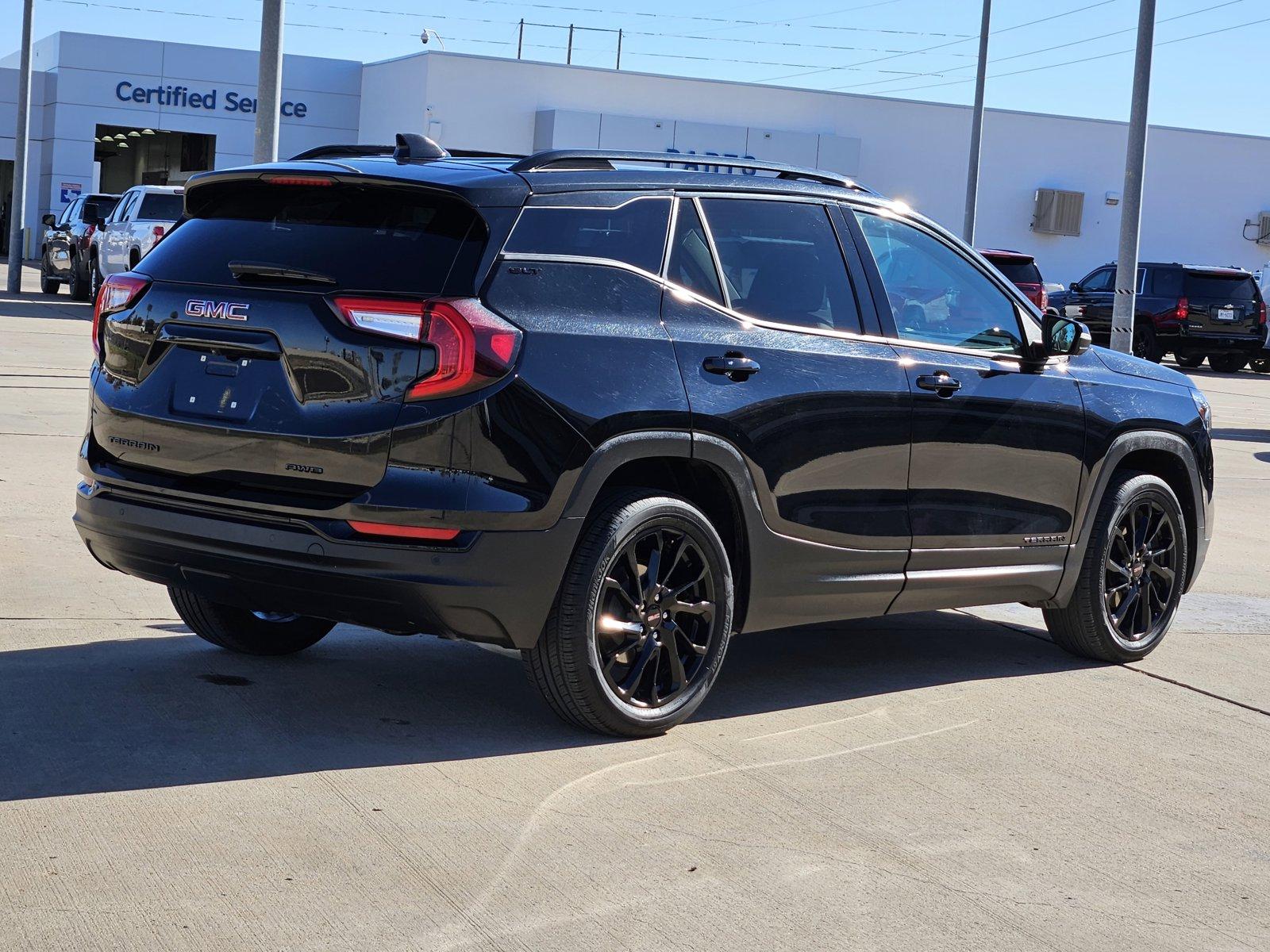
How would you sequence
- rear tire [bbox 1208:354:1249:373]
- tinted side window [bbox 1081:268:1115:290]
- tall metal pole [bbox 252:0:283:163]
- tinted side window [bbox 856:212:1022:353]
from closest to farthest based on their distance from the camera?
tinted side window [bbox 856:212:1022:353]
tall metal pole [bbox 252:0:283:163]
tinted side window [bbox 1081:268:1115:290]
rear tire [bbox 1208:354:1249:373]

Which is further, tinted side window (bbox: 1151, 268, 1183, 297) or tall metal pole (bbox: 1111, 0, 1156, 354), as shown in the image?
tinted side window (bbox: 1151, 268, 1183, 297)

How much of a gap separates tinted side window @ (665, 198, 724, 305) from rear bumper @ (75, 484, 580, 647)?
973mm

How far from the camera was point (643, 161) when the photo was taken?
18.4 ft

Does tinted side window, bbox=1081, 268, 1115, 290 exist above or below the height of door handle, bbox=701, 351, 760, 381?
above

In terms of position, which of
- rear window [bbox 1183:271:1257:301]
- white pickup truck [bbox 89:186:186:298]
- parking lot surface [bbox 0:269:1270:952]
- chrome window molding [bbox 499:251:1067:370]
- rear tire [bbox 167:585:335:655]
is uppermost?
rear window [bbox 1183:271:1257:301]

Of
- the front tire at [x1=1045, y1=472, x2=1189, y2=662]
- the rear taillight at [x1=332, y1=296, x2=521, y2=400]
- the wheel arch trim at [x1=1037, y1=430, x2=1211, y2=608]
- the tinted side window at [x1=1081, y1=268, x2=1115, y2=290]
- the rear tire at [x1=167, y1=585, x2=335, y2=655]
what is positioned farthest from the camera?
the tinted side window at [x1=1081, y1=268, x2=1115, y2=290]

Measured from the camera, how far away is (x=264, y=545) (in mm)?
4840

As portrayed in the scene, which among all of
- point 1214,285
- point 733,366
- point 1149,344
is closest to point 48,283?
point 1149,344

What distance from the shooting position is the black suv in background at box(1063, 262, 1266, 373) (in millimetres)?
30406

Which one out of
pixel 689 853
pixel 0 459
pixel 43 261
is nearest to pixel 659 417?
pixel 689 853

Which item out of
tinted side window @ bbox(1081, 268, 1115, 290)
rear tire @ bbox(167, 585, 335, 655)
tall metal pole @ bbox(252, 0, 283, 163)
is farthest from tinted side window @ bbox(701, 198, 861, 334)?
tinted side window @ bbox(1081, 268, 1115, 290)

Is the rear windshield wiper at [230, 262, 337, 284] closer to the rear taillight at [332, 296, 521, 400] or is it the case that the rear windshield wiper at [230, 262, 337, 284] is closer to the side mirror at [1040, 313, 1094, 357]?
the rear taillight at [332, 296, 521, 400]

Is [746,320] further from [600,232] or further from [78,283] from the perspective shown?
[78,283]

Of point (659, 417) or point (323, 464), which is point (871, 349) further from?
point (323, 464)
